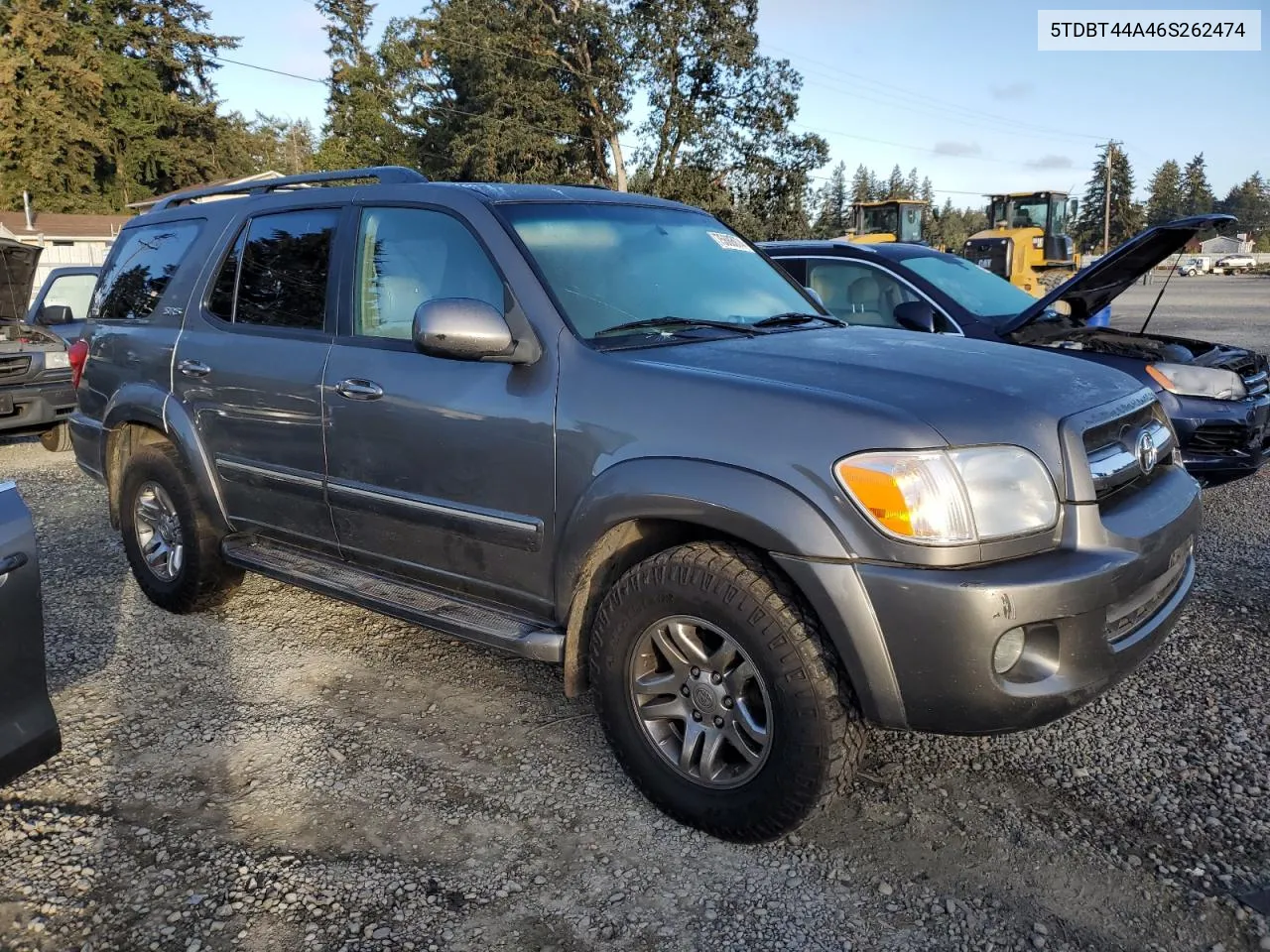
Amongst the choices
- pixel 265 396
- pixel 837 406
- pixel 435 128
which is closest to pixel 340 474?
pixel 265 396

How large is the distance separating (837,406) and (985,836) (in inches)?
53.2

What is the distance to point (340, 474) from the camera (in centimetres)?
364

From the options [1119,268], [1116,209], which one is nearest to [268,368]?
[1119,268]

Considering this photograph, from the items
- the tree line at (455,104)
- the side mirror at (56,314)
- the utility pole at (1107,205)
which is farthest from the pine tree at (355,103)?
the utility pole at (1107,205)

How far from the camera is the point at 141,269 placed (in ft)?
16.1

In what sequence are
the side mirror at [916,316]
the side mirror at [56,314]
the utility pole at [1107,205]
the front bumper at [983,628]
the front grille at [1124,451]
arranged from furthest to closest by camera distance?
the utility pole at [1107,205] → the side mirror at [56,314] → the side mirror at [916,316] → the front grille at [1124,451] → the front bumper at [983,628]

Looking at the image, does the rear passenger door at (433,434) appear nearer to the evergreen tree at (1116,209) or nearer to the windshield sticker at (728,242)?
the windshield sticker at (728,242)

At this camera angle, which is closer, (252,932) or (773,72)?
(252,932)

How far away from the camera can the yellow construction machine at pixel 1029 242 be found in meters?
22.0

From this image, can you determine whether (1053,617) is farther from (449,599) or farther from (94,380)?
(94,380)

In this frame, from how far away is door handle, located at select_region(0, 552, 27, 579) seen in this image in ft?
8.39

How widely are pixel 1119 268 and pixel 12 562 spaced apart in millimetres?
5743

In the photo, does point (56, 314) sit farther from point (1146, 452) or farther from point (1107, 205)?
point (1107, 205)

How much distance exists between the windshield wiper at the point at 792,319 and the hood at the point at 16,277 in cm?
783
